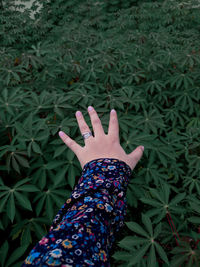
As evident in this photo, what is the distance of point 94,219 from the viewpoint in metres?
0.63

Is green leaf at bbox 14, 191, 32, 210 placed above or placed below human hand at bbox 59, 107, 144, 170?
below

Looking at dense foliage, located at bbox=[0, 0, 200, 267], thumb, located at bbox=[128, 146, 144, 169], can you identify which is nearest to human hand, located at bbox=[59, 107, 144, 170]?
thumb, located at bbox=[128, 146, 144, 169]

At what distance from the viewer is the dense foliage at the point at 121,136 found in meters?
1.16

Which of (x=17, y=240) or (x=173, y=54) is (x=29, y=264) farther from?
(x=173, y=54)

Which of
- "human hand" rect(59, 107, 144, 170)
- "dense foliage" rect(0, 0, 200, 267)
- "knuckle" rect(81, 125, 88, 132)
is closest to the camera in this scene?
"human hand" rect(59, 107, 144, 170)

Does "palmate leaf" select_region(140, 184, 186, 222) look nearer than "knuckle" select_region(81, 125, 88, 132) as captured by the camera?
No

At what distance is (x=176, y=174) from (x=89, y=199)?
1.28m

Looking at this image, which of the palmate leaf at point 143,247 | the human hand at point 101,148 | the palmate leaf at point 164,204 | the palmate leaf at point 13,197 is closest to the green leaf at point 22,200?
the palmate leaf at point 13,197

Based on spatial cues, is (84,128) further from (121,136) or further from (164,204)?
(164,204)

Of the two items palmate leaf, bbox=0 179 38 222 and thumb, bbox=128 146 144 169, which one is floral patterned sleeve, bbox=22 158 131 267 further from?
palmate leaf, bbox=0 179 38 222

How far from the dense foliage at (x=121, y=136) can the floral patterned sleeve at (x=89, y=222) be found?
0.35m

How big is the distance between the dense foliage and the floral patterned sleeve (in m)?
0.35

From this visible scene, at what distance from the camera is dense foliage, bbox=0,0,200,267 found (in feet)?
3.80

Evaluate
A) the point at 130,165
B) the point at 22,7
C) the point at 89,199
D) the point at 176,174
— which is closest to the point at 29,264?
the point at 89,199
